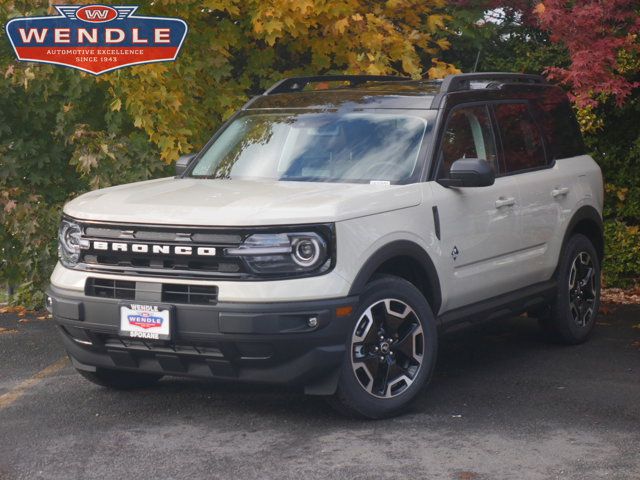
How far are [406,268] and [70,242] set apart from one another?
6.33ft

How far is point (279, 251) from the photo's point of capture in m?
6.00

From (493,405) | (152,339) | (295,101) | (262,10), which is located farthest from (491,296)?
(262,10)

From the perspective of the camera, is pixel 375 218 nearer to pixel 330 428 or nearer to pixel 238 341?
pixel 238 341

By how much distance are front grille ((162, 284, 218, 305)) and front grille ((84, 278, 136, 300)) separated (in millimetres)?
214

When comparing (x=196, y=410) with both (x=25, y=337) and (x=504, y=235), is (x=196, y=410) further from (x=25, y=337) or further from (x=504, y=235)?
(x=25, y=337)

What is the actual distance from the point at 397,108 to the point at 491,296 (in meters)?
1.35

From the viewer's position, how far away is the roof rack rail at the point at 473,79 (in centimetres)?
736

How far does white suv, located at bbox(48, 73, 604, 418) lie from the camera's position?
602 centimetres

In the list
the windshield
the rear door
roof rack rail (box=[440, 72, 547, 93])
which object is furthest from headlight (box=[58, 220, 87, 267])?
roof rack rail (box=[440, 72, 547, 93])

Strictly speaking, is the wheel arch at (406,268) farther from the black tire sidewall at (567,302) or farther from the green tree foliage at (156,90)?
the green tree foliage at (156,90)

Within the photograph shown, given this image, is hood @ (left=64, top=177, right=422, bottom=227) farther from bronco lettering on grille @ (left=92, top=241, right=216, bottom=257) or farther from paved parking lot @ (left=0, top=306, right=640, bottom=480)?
paved parking lot @ (left=0, top=306, right=640, bottom=480)

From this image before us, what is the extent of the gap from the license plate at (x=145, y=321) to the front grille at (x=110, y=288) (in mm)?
105

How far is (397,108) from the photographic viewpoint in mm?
7242

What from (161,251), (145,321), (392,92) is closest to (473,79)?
(392,92)
